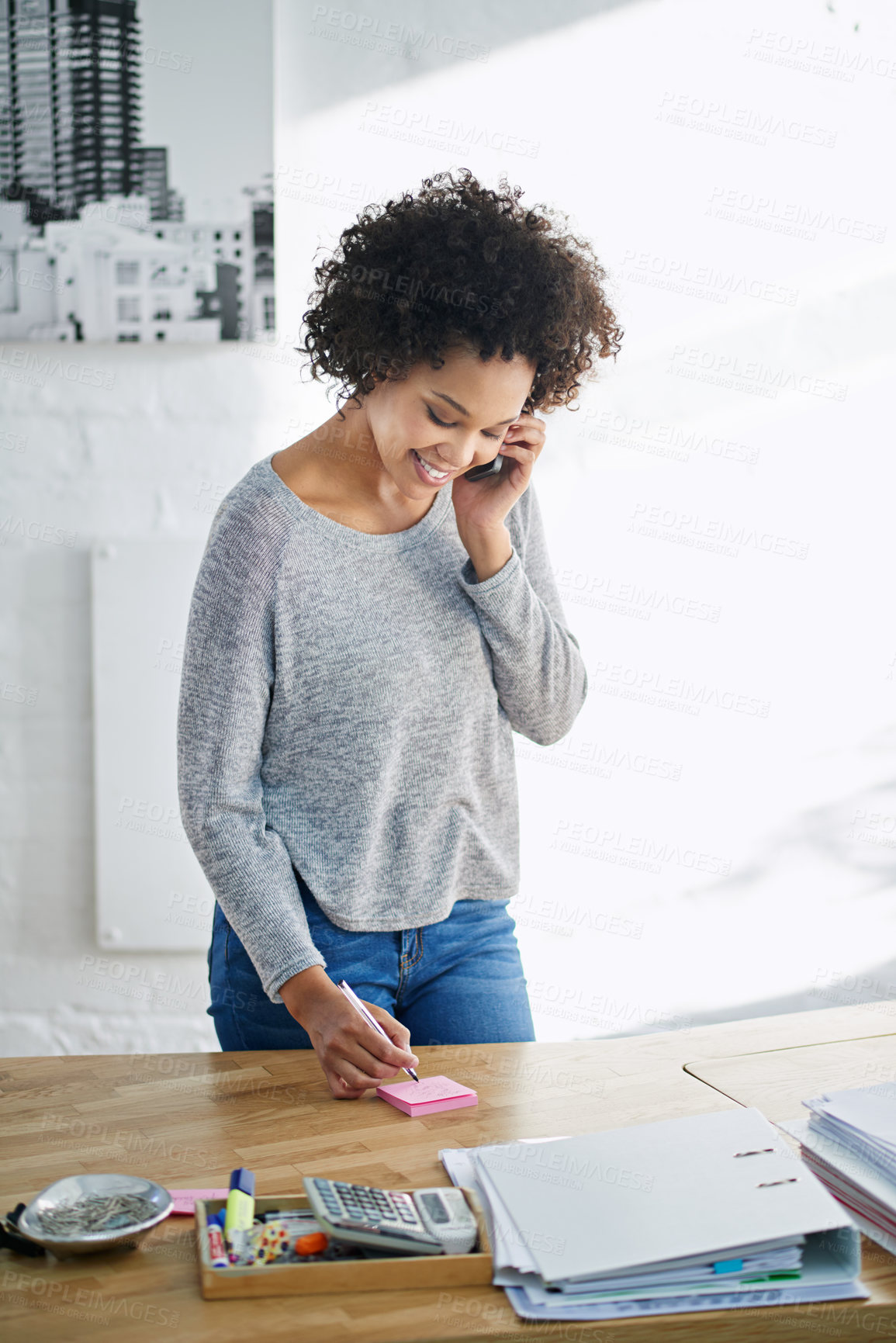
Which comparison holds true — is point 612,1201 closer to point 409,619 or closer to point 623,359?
point 409,619

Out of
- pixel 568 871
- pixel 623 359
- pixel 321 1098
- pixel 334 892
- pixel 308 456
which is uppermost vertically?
pixel 623 359

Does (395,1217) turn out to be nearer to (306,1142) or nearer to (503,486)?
(306,1142)

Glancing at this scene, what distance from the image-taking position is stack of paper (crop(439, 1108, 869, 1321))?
2.92 feet

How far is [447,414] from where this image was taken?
1.40 metres

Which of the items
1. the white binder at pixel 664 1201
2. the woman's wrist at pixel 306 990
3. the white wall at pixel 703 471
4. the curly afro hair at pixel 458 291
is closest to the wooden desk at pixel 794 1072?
the white binder at pixel 664 1201

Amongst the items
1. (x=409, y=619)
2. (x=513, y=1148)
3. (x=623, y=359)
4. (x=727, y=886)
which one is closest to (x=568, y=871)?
(x=727, y=886)

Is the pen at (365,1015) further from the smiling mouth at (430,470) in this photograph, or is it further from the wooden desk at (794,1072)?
the smiling mouth at (430,470)

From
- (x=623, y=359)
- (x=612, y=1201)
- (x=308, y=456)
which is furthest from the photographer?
(x=623, y=359)

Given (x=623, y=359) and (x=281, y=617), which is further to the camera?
(x=623, y=359)

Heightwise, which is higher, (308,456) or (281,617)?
(308,456)

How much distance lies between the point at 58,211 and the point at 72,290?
162 millimetres

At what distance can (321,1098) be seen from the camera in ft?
4.16

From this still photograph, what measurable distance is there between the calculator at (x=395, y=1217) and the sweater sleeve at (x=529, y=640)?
0.73 m

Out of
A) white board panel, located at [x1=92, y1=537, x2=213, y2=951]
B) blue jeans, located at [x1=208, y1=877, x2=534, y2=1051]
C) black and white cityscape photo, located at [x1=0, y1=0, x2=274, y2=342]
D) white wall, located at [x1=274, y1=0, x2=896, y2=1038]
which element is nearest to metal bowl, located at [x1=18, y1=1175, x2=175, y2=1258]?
blue jeans, located at [x1=208, y1=877, x2=534, y2=1051]
